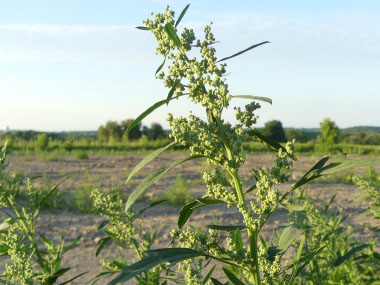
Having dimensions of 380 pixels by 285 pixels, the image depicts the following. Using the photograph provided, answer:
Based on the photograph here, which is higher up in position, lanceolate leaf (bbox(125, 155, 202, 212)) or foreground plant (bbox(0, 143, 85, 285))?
lanceolate leaf (bbox(125, 155, 202, 212))

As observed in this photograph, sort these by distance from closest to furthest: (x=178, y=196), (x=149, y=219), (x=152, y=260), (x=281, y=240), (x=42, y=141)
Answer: (x=152, y=260) → (x=281, y=240) → (x=149, y=219) → (x=178, y=196) → (x=42, y=141)

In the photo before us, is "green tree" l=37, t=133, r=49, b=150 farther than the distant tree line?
No

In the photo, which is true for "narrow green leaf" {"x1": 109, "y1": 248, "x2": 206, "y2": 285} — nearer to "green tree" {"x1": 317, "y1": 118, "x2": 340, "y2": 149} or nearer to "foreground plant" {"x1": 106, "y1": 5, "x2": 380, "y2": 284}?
"foreground plant" {"x1": 106, "y1": 5, "x2": 380, "y2": 284}

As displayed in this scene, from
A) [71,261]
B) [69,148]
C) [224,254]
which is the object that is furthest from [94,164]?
[224,254]

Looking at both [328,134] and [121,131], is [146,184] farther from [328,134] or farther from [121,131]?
[121,131]

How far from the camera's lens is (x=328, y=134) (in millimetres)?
21000

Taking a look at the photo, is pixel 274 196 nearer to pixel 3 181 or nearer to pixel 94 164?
pixel 3 181

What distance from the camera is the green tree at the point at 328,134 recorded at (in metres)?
20.7

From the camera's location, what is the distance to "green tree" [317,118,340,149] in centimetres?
2067

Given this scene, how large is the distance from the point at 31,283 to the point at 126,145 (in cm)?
2113

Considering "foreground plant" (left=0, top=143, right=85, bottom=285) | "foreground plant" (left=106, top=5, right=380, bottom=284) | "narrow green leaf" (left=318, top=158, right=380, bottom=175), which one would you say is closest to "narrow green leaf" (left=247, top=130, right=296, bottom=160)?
"foreground plant" (left=106, top=5, right=380, bottom=284)

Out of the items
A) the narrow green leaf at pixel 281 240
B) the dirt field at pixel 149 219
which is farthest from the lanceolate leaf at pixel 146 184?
the dirt field at pixel 149 219

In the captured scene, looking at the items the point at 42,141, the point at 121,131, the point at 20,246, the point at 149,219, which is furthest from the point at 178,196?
the point at 121,131

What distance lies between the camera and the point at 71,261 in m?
5.22
